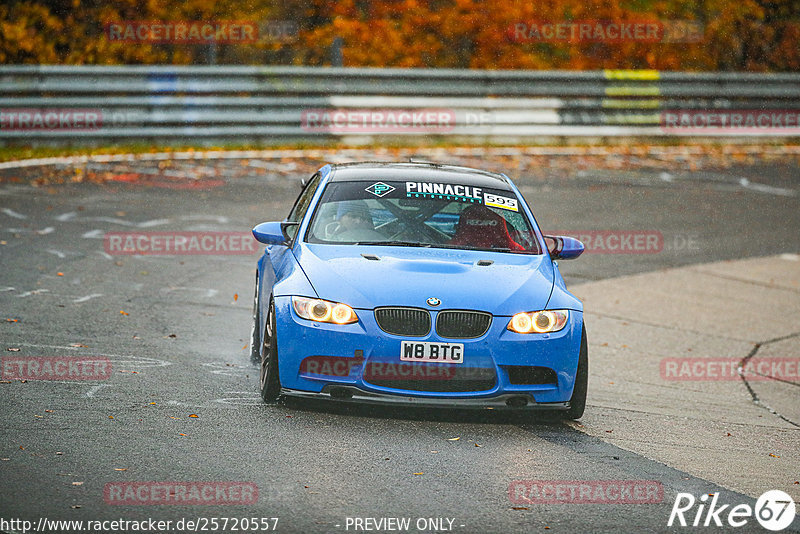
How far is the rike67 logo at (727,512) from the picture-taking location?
19.0ft

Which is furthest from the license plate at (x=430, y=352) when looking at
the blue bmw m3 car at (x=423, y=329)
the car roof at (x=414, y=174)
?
the car roof at (x=414, y=174)

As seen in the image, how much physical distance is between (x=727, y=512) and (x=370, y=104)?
16.5 meters

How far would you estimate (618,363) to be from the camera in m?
9.96

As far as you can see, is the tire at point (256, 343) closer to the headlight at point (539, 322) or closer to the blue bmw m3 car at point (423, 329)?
the blue bmw m3 car at point (423, 329)

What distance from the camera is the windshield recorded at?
834 centimetres

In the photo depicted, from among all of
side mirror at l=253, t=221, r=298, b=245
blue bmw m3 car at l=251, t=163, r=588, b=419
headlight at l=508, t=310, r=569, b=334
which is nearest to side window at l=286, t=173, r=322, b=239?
side mirror at l=253, t=221, r=298, b=245

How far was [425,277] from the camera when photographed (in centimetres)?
749

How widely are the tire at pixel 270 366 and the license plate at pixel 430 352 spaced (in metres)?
0.79

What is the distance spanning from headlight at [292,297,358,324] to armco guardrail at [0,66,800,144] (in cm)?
Result: 1310

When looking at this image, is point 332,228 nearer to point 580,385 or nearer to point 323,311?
point 323,311

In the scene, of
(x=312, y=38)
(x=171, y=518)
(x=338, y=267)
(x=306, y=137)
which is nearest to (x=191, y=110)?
(x=306, y=137)

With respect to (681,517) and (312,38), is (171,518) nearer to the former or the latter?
(681,517)

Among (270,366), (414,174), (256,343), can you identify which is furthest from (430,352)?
(414,174)

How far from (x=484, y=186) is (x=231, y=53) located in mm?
19747
